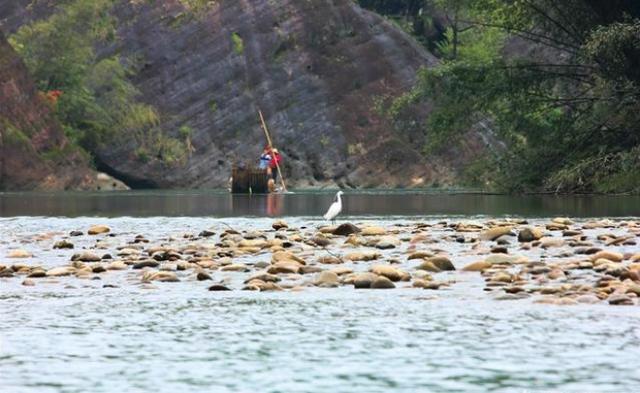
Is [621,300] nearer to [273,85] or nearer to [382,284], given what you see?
[382,284]

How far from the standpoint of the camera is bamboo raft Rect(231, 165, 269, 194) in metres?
62.7

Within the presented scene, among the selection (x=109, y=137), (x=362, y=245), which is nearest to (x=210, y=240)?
(x=362, y=245)

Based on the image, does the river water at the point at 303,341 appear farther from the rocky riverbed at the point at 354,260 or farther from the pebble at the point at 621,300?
the rocky riverbed at the point at 354,260

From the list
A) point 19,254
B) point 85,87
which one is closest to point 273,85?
point 85,87

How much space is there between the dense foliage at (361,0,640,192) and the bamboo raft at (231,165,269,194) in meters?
15.9

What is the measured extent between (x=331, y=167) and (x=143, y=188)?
41.0ft

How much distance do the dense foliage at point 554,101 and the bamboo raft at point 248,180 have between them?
1585 cm

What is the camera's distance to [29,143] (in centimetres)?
7738

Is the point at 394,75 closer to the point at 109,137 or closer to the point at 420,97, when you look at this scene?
the point at 109,137

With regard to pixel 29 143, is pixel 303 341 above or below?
below

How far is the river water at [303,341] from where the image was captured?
31.4 ft

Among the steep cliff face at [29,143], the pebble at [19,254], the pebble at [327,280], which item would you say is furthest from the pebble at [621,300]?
the steep cliff face at [29,143]

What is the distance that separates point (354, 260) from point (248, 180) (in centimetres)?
4424

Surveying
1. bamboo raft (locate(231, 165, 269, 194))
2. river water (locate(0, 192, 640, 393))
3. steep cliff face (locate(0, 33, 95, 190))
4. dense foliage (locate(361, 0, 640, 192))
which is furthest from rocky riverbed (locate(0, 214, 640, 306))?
steep cliff face (locate(0, 33, 95, 190))
